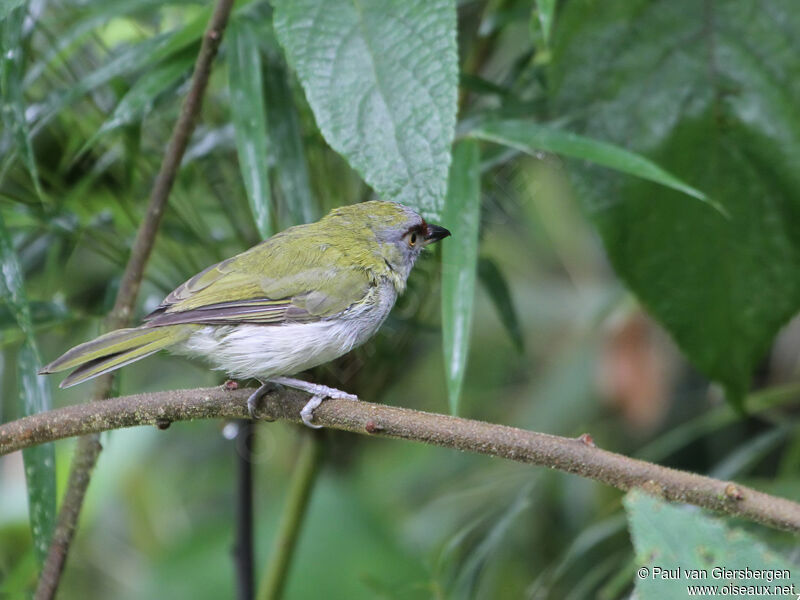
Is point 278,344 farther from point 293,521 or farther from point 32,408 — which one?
point 293,521

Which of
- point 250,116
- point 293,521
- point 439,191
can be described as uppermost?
point 250,116

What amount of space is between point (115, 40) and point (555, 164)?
5.82 feet

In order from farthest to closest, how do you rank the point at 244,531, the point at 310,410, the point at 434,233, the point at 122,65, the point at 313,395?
the point at 244,531 < the point at 122,65 < the point at 434,233 < the point at 313,395 < the point at 310,410

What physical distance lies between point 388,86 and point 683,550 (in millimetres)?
1072

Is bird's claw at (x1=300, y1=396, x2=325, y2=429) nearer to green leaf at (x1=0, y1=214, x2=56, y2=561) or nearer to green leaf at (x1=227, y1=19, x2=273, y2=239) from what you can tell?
green leaf at (x1=227, y1=19, x2=273, y2=239)

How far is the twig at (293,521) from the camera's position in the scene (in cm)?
263

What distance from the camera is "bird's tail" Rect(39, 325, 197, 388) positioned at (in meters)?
1.75

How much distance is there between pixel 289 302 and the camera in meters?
2.18

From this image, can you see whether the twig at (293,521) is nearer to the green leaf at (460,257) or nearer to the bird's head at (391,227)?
the bird's head at (391,227)

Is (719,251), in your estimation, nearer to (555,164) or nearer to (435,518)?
(555,164)

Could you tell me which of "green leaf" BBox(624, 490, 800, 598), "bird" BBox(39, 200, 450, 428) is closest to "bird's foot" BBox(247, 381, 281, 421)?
"bird" BBox(39, 200, 450, 428)

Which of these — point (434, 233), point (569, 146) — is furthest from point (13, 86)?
point (569, 146)

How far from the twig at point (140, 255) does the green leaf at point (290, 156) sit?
1.07ft

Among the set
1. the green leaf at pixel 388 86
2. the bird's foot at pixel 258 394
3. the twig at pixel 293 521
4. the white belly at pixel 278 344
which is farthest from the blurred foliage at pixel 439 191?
the bird's foot at pixel 258 394
